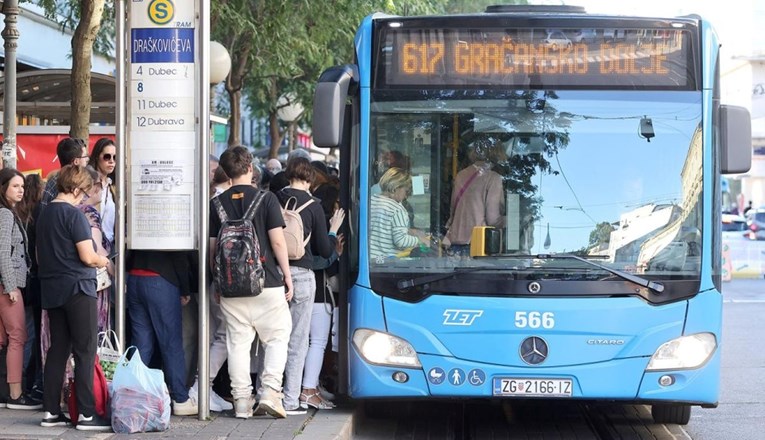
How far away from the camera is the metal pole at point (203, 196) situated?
8.64 metres

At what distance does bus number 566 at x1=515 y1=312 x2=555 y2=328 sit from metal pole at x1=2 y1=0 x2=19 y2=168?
6.81 metres

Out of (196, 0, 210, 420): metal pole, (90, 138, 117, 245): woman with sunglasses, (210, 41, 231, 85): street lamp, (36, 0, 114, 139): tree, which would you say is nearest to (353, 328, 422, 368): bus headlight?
(196, 0, 210, 420): metal pole

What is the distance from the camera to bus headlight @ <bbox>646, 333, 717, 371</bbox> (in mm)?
8547

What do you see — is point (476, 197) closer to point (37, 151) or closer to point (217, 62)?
point (217, 62)

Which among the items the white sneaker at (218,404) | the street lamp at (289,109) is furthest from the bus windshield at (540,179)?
the street lamp at (289,109)

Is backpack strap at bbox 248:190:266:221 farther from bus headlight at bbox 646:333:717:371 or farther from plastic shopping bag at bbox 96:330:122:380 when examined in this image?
bus headlight at bbox 646:333:717:371

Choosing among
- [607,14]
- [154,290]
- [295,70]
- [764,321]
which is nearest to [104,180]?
[154,290]

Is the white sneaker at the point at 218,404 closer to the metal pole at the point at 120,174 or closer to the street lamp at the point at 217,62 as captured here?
the metal pole at the point at 120,174

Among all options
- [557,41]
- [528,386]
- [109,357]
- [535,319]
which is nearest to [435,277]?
[535,319]

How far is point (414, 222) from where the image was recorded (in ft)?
28.3

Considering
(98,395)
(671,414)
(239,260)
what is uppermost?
(239,260)

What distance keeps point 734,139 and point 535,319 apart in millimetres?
1782

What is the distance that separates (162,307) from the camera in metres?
8.77

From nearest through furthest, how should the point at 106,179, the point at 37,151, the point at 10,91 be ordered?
the point at 106,179
the point at 10,91
the point at 37,151
